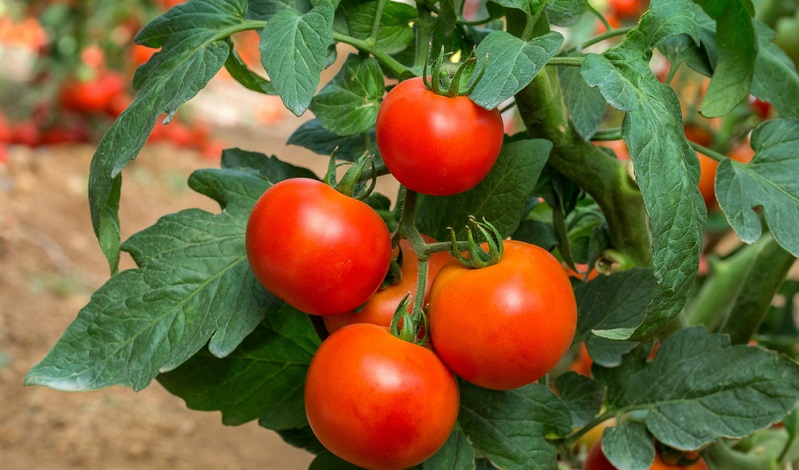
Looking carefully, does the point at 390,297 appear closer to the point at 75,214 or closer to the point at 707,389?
the point at 707,389

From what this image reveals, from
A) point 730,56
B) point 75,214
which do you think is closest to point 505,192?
point 730,56

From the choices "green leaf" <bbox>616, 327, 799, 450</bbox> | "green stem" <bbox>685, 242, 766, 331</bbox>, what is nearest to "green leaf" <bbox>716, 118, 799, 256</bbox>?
"green leaf" <bbox>616, 327, 799, 450</bbox>

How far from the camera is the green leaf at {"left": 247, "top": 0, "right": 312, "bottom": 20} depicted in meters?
0.46

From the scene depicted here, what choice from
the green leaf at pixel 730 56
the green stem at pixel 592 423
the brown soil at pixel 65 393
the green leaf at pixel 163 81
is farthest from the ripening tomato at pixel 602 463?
the brown soil at pixel 65 393

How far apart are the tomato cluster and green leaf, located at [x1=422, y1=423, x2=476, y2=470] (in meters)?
0.05

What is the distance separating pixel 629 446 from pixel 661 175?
230 mm

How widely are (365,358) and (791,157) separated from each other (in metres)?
0.28

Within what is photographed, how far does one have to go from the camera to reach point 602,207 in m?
0.53

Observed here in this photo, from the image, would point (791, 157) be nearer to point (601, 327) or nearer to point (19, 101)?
point (601, 327)

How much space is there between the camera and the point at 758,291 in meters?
0.67

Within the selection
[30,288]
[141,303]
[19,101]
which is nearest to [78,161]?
[19,101]

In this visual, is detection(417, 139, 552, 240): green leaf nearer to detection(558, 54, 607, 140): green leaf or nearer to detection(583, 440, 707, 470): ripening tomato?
detection(558, 54, 607, 140): green leaf

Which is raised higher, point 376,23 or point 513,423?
point 376,23

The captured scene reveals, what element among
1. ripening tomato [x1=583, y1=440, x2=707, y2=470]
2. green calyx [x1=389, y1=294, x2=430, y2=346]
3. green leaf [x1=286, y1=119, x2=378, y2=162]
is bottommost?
ripening tomato [x1=583, y1=440, x2=707, y2=470]
